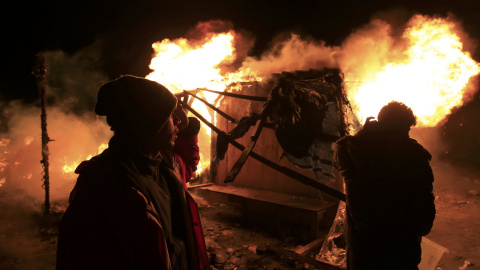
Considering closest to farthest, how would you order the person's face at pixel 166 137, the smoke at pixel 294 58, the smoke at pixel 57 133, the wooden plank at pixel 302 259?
1. the person's face at pixel 166 137
2. the wooden plank at pixel 302 259
3. the smoke at pixel 294 58
4. the smoke at pixel 57 133

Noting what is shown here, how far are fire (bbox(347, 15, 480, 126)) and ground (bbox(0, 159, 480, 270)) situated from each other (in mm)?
3766

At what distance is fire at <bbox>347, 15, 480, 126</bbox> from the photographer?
7.21 metres

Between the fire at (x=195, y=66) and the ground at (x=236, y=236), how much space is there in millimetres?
3555

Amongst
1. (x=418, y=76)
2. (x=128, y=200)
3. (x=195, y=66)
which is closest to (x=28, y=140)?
(x=195, y=66)

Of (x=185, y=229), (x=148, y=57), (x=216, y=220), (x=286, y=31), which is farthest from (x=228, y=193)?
(x=148, y=57)

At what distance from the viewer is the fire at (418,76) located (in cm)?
721

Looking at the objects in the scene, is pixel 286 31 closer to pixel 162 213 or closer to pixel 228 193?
pixel 228 193

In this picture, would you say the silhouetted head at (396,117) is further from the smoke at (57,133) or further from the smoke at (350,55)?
the smoke at (57,133)

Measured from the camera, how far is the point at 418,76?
24.0 ft

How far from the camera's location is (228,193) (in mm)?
8195

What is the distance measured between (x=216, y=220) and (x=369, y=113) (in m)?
5.73

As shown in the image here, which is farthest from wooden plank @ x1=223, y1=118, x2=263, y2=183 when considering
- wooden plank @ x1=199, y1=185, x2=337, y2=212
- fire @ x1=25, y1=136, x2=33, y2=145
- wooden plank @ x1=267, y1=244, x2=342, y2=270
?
fire @ x1=25, y1=136, x2=33, y2=145

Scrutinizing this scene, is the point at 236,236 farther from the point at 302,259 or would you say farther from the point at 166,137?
the point at 166,137

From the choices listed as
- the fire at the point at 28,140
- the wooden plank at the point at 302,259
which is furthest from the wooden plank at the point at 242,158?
the fire at the point at 28,140
